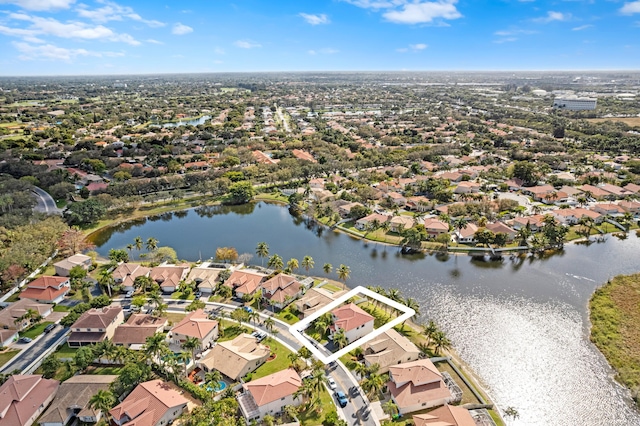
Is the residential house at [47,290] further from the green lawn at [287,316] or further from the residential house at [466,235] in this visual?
the residential house at [466,235]

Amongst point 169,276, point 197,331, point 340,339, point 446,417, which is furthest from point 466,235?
point 169,276

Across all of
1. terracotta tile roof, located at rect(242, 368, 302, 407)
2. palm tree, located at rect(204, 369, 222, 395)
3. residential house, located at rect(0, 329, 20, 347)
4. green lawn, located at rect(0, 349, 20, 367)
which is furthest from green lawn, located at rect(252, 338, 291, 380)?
residential house, located at rect(0, 329, 20, 347)

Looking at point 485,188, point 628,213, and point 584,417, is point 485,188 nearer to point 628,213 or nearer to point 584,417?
point 628,213

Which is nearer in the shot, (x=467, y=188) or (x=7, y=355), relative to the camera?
(x=7, y=355)

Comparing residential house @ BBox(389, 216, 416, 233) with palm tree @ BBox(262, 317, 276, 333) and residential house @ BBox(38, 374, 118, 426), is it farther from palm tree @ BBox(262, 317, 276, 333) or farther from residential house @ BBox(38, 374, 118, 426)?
residential house @ BBox(38, 374, 118, 426)

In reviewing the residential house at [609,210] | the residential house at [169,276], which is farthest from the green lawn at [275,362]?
the residential house at [609,210]

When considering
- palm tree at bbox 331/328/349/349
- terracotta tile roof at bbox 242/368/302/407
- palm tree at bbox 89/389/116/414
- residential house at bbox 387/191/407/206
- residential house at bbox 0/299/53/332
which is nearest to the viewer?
palm tree at bbox 89/389/116/414

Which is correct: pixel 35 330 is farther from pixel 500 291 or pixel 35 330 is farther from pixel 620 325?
pixel 620 325
